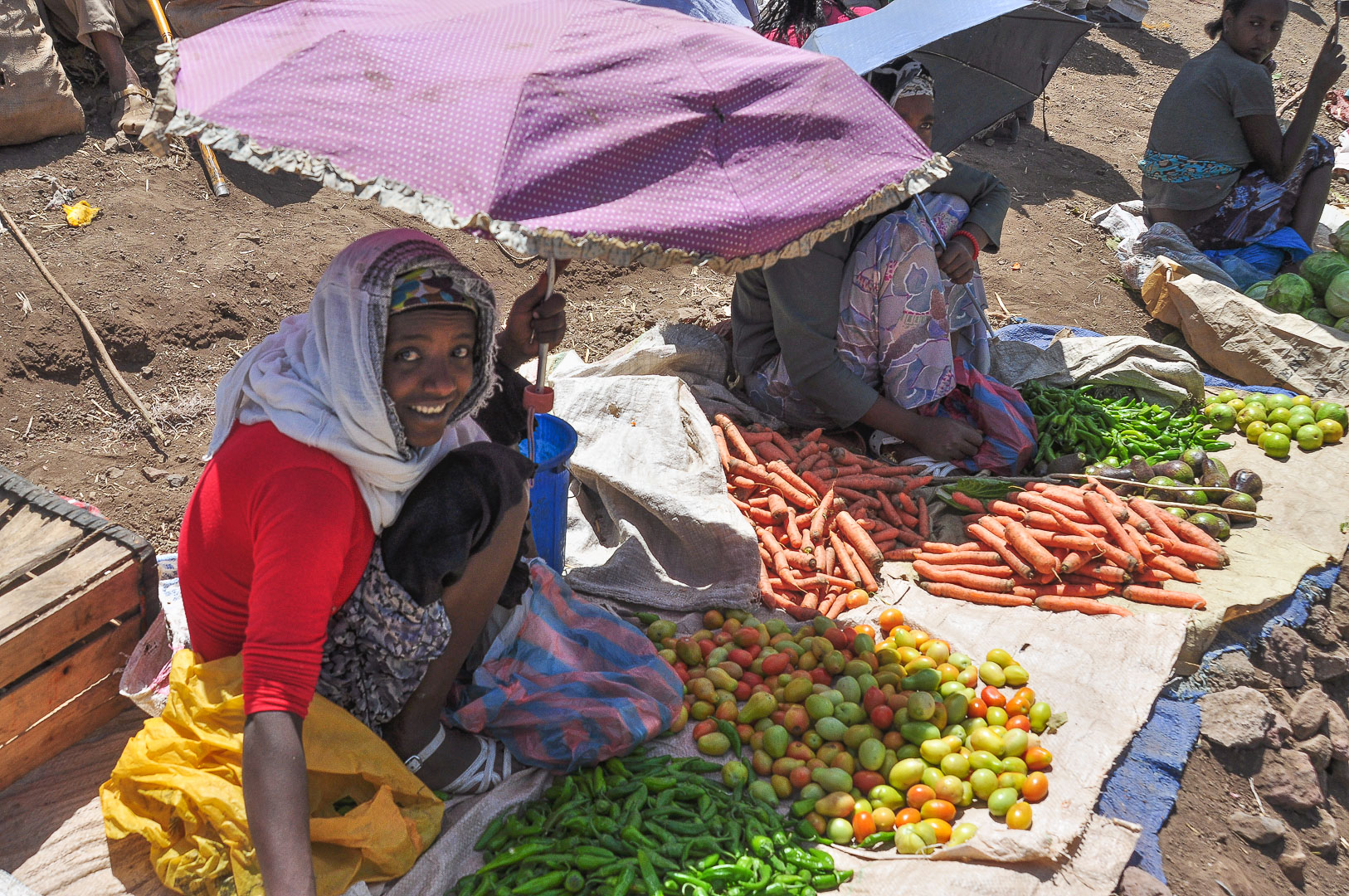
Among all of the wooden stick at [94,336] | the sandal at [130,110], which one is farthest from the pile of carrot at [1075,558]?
the sandal at [130,110]

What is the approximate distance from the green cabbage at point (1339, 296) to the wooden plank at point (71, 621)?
19.2 feet

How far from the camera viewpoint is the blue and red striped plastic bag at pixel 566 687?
2.51 meters

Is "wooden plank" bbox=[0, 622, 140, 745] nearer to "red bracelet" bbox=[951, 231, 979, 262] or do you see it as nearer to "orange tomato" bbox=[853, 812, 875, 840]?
"orange tomato" bbox=[853, 812, 875, 840]

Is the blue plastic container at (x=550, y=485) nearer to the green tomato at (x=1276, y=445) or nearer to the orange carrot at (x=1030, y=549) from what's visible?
the orange carrot at (x=1030, y=549)

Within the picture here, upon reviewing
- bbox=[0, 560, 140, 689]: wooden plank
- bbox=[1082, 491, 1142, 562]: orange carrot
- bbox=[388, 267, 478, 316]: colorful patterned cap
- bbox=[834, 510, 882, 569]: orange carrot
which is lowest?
bbox=[1082, 491, 1142, 562]: orange carrot

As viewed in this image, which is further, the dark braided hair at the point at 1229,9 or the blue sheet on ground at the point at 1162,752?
the dark braided hair at the point at 1229,9

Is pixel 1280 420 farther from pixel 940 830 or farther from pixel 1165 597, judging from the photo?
pixel 940 830

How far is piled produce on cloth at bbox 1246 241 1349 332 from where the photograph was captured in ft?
17.4

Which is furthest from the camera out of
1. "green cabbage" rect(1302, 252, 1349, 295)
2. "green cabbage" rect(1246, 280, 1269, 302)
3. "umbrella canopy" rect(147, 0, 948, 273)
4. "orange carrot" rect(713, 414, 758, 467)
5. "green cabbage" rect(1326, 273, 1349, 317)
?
"green cabbage" rect(1246, 280, 1269, 302)

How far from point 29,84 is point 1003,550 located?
519 cm

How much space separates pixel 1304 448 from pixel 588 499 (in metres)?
3.17

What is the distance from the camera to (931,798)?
8.32 ft

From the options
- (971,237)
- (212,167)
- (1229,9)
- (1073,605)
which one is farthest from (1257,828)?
(212,167)

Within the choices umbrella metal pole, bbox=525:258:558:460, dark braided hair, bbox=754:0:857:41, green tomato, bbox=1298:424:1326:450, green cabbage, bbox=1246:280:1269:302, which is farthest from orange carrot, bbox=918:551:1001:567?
green cabbage, bbox=1246:280:1269:302
